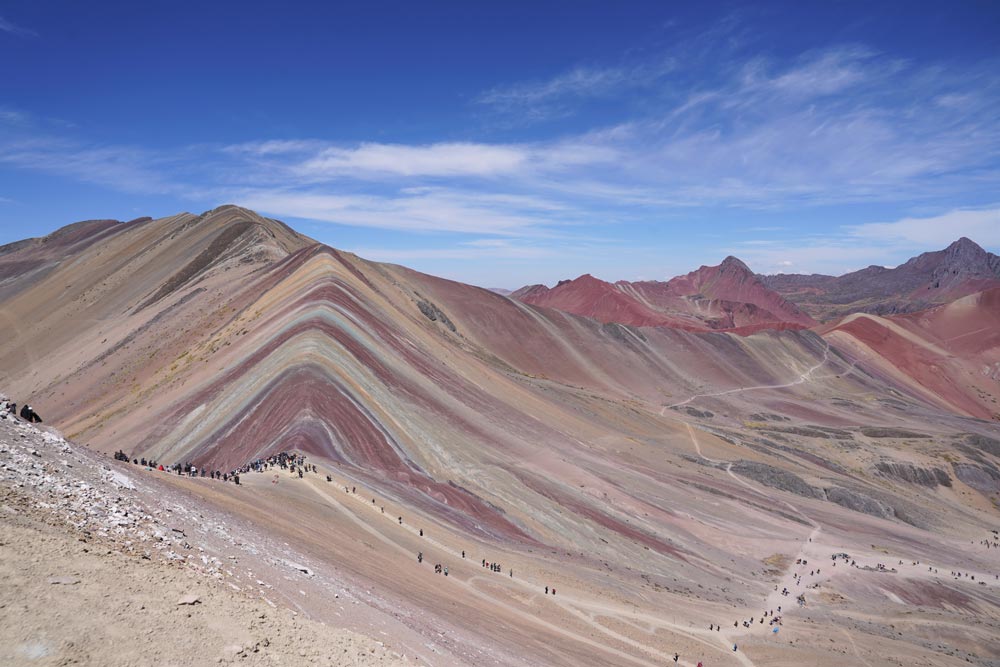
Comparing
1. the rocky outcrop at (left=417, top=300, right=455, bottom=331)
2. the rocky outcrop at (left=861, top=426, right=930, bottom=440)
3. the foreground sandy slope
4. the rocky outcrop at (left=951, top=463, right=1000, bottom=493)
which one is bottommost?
the rocky outcrop at (left=951, top=463, right=1000, bottom=493)

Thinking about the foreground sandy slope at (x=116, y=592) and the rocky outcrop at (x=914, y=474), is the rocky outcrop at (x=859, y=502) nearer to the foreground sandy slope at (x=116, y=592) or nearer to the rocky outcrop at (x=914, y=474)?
the rocky outcrop at (x=914, y=474)

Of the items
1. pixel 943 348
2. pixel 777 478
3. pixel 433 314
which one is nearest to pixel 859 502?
pixel 777 478

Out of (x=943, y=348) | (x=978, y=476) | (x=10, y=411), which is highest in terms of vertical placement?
(x=943, y=348)

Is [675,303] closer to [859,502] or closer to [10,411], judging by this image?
[859,502]

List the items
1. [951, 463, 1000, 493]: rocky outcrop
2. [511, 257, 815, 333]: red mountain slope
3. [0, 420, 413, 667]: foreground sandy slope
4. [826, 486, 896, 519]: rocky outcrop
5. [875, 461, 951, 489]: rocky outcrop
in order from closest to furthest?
[0, 420, 413, 667]: foreground sandy slope < [826, 486, 896, 519]: rocky outcrop < [875, 461, 951, 489]: rocky outcrop < [951, 463, 1000, 493]: rocky outcrop < [511, 257, 815, 333]: red mountain slope

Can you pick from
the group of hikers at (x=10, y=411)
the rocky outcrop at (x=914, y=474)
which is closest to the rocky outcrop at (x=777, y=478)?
the rocky outcrop at (x=914, y=474)

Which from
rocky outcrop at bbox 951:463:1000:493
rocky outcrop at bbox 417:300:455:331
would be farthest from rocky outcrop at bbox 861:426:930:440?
rocky outcrop at bbox 417:300:455:331

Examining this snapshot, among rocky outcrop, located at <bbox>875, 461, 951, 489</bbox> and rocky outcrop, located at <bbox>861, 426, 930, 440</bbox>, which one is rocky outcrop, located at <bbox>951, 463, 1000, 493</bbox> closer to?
rocky outcrop, located at <bbox>875, 461, 951, 489</bbox>

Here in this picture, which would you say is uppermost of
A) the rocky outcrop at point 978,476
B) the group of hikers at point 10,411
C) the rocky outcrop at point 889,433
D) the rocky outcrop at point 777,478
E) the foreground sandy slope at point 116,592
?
A: the group of hikers at point 10,411

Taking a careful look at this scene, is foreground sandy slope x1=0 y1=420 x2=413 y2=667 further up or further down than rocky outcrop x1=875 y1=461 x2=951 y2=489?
further up

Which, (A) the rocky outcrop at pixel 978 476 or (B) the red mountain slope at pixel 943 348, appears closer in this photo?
(A) the rocky outcrop at pixel 978 476

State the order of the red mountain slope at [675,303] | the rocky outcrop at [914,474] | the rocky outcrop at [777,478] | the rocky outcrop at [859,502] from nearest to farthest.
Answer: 1. the rocky outcrop at [859,502]
2. the rocky outcrop at [777,478]
3. the rocky outcrop at [914,474]
4. the red mountain slope at [675,303]
